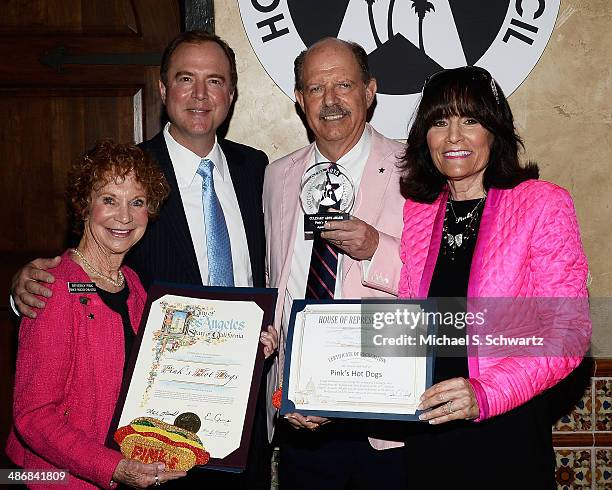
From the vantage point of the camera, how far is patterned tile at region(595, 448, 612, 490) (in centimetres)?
339

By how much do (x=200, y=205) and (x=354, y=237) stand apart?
70 centimetres

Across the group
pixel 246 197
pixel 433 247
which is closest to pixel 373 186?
pixel 433 247

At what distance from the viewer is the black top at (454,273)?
2121 mm

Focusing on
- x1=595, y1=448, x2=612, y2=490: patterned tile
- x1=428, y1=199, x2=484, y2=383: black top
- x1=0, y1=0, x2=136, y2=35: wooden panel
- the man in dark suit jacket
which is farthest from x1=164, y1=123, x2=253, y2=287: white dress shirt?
x1=595, y1=448, x2=612, y2=490: patterned tile

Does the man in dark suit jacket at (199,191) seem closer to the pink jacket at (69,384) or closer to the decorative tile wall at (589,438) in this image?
the pink jacket at (69,384)

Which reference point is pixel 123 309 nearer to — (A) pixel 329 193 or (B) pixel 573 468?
(A) pixel 329 193

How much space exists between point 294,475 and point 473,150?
1.41m

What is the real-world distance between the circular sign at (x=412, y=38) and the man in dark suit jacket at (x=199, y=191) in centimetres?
54

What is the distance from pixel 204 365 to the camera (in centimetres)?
209

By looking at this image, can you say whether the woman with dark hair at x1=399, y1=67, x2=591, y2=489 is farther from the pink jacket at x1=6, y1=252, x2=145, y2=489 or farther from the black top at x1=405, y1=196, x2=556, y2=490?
the pink jacket at x1=6, y1=252, x2=145, y2=489

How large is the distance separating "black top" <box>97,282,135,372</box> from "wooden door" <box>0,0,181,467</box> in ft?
4.87

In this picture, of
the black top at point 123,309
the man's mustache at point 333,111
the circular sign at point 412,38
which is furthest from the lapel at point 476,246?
the circular sign at point 412,38

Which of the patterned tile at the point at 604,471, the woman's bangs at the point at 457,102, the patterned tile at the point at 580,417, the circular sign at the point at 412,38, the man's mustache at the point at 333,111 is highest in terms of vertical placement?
the circular sign at the point at 412,38

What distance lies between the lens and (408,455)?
2256 millimetres
